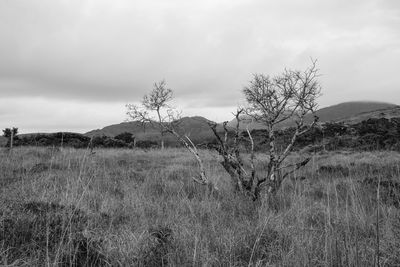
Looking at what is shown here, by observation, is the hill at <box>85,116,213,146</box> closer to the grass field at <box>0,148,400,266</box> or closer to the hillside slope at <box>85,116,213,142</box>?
the hillside slope at <box>85,116,213,142</box>

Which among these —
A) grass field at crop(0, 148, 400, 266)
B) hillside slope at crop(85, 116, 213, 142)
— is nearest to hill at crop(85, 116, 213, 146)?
hillside slope at crop(85, 116, 213, 142)

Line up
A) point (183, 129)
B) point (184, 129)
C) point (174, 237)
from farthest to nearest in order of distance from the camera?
point (184, 129) < point (183, 129) < point (174, 237)

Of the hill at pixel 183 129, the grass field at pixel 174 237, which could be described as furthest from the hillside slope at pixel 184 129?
the grass field at pixel 174 237

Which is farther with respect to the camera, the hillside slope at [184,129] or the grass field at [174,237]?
the hillside slope at [184,129]

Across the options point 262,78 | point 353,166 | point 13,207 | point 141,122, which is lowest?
point 353,166

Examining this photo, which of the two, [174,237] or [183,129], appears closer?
[174,237]

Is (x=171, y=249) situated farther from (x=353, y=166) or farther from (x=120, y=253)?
(x=353, y=166)

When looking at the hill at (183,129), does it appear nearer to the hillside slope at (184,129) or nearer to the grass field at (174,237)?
the hillside slope at (184,129)

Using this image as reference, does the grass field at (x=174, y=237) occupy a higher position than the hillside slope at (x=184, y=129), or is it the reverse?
the hillside slope at (x=184, y=129)

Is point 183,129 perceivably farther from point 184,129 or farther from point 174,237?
point 174,237

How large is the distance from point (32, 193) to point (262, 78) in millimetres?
4585

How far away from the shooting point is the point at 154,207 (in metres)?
4.45

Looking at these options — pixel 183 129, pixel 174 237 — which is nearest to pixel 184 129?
pixel 183 129

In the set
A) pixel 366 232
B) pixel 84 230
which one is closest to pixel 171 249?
pixel 84 230
